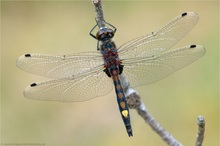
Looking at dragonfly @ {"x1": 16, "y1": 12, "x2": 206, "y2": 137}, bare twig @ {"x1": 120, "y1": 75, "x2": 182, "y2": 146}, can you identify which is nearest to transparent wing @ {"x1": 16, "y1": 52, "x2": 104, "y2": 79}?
dragonfly @ {"x1": 16, "y1": 12, "x2": 206, "y2": 137}

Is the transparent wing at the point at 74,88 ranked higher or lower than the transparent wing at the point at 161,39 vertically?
lower

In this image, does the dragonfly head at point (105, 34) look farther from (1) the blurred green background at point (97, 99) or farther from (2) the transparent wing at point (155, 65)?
(1) the blurred green background at point (97, 99)

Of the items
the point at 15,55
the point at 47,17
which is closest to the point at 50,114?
the point at 15,55

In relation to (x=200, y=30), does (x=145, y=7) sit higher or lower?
higher

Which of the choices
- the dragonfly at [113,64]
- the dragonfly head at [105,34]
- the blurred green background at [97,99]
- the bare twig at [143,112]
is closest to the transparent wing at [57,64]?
the dragonfly at [113,64]

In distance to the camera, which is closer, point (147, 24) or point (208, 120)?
point (208, 120)

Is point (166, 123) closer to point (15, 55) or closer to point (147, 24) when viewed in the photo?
point (147, 24)
